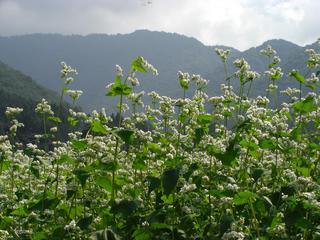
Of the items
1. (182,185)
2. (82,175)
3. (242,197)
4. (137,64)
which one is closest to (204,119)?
(182,185)

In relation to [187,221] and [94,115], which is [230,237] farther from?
[94,115]

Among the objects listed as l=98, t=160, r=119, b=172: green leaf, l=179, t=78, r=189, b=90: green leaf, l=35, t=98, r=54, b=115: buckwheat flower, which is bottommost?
l=98, t=160, r=119, b=172: green leaf

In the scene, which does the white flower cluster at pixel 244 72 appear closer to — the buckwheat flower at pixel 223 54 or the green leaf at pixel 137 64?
the buckwheat flower at pixel 223 54

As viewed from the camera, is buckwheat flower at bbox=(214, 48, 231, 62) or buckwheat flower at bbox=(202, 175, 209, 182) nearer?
buckwheat flower at bbox=(202, 175, 209, 182)

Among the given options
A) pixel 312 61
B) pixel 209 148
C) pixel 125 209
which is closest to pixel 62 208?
pixel 125 209

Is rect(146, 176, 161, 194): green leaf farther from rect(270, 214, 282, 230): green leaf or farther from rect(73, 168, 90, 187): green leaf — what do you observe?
rect(270, 214, 282, 230): green leaf

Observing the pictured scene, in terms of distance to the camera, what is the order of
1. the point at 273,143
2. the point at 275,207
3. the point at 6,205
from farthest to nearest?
the point at 6,205 → the point at 273,143 → the point at 275,207

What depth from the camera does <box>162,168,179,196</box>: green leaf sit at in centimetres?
506

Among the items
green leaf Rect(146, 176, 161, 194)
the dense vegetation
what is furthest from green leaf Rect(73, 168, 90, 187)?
green leaf Rect(146, 176, 161, 194)

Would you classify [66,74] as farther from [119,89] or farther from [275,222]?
[275,222]

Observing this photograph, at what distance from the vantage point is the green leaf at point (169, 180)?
506cm

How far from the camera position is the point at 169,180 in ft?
17.0

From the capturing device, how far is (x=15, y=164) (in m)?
9.37

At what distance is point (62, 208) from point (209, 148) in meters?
1.95
